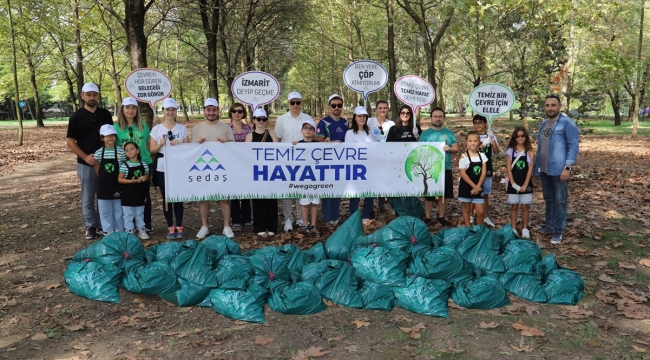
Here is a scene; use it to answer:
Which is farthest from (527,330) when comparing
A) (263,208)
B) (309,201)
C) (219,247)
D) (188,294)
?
(263,208)

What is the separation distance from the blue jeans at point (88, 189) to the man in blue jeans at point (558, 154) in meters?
6.42

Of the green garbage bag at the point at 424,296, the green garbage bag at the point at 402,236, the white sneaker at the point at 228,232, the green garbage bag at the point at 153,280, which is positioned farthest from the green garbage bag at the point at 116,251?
the green garbage bag at the point at 424,296

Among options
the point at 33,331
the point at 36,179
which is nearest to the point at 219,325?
the point at 33,331

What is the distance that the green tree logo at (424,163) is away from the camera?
6781 mm

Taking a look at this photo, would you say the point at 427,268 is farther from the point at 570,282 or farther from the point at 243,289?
the point at 243,289

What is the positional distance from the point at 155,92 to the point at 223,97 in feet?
211

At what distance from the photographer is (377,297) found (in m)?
4.46

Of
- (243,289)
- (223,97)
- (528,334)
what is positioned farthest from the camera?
(223,97)

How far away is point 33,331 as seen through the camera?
406 centimetres

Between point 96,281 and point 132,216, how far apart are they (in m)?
1.68

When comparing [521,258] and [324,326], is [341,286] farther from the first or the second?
[521,258]

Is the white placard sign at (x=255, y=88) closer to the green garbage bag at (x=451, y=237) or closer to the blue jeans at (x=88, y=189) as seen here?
the blue jeans at (x=88, y=189)

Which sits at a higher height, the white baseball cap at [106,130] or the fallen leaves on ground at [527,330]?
the white baseball cap at [106,130]

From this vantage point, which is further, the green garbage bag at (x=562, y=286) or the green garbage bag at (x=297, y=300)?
the green garbage bag at (x=562, y=286)
